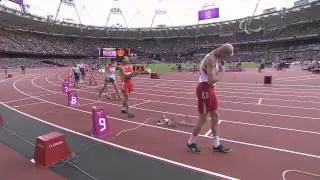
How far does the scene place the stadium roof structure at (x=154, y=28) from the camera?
2445 inches

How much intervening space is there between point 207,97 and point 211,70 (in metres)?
0.48

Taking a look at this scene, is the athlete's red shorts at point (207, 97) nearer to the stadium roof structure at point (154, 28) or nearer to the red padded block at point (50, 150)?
the red padded block at point (50, 150)

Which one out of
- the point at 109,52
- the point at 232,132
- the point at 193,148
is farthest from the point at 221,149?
the point at 109,52

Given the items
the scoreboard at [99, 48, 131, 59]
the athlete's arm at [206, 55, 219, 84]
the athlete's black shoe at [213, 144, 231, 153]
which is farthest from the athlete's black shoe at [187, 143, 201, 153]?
the scoreboard at [99, 48, 131, 59]

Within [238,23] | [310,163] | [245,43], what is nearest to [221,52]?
[310,163]

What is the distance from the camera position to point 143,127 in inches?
276

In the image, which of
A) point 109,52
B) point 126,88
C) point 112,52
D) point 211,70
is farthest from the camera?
point 109,52

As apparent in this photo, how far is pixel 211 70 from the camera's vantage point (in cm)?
460

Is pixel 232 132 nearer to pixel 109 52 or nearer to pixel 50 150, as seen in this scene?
pixel 50 150

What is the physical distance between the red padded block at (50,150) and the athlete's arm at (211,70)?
2780mm

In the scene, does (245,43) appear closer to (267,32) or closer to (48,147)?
(267,32)

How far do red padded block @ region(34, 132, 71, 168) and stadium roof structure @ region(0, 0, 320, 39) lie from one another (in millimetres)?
61637

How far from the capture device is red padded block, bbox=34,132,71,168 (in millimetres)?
4609

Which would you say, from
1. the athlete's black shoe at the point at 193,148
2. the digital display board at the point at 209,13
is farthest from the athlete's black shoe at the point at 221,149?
the digital display board at the point at 209,13
